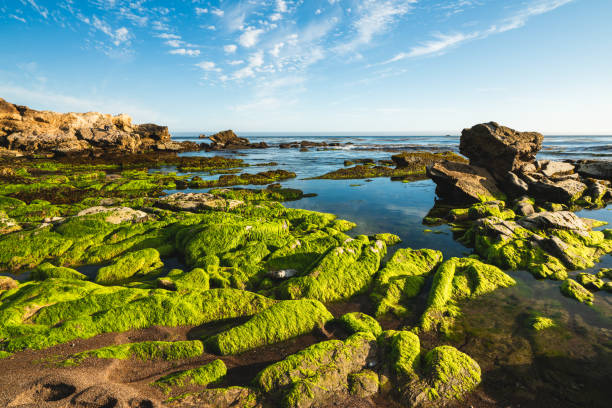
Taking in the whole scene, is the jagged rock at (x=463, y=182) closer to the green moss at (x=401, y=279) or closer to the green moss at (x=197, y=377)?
the green moss at (x=401, y=279)

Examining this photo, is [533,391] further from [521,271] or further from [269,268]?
[269,268]

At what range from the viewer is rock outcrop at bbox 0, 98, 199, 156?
169 feet

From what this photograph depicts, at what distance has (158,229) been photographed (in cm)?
1238

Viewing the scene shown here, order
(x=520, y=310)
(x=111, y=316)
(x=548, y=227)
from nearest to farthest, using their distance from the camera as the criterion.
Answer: (x=111, y=316)
(x=520, y=310)
(x=548, y=227)

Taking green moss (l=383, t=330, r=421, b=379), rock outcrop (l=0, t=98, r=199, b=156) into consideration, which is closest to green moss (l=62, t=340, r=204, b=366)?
green moss (l=383, t=330, r=421, b=379)

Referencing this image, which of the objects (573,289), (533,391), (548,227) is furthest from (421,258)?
(548,227)

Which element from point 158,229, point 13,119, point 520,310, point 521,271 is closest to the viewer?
point 520,310

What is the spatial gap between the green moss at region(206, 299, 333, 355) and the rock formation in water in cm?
1579

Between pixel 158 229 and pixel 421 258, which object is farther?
pixel 158 229

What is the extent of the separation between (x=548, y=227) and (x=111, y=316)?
627 inches

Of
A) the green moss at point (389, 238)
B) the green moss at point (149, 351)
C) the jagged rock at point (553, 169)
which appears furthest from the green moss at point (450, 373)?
the jagged rock at point (553, 169)

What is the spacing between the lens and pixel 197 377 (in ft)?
14.8

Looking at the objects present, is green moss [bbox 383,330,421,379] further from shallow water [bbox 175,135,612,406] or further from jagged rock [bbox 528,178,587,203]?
jagged rock [bbox 528,178,587,203]

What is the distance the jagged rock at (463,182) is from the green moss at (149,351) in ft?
60.0
